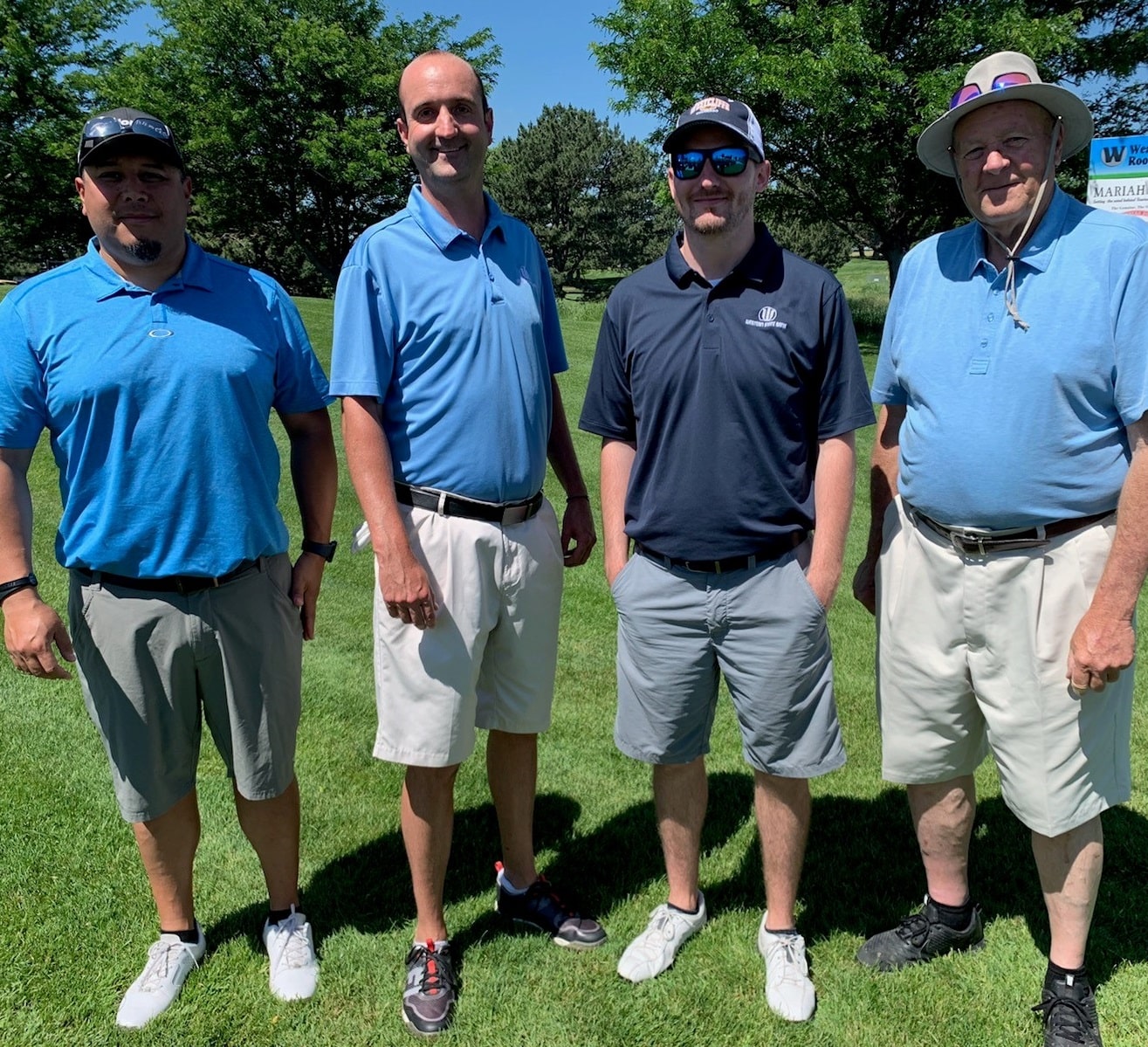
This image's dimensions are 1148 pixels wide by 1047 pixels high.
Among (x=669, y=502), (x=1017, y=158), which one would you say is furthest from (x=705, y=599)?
(x=1017, y=158)

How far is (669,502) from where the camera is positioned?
264 centimetres

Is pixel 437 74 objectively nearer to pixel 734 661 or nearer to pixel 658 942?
pixel 734 661

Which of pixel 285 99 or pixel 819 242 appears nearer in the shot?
pixel 285 99

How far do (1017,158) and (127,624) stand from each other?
2.63 m

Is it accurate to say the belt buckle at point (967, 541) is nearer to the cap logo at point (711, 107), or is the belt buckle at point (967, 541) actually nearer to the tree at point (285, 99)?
the cap logo at point (711, 107)

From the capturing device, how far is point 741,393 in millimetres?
2520

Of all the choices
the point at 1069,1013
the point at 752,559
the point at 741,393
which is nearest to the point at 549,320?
the point at 741,393

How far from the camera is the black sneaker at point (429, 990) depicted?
2.59m

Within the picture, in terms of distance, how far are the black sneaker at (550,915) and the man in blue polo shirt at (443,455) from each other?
28 centimetres

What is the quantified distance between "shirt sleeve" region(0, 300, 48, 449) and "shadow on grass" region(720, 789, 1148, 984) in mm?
2566

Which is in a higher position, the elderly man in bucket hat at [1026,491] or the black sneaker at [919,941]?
the elderly man in bucket hat at [1026,491]

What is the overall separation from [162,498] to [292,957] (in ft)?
4.69

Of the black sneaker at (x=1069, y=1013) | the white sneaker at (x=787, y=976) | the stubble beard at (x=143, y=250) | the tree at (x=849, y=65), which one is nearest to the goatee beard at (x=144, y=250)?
the stubble beard at (x=143, y=250)

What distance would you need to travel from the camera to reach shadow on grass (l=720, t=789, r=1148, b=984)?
2.97 m
